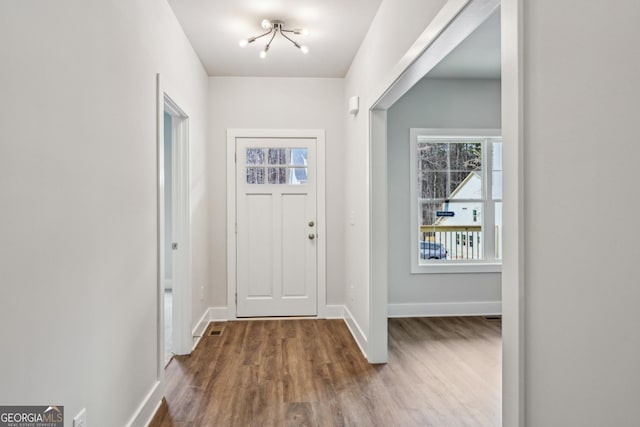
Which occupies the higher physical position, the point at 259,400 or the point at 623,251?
the point at 623,251

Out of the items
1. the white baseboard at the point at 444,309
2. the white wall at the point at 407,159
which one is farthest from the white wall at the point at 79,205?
the white baseboard at the point at 444,309

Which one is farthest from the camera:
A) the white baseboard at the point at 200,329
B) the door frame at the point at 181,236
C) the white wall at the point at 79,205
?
the white baseboard at the point at 200,329

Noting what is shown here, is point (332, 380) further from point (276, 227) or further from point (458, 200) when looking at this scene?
point (458, 200)

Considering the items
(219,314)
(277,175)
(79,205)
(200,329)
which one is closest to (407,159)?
(277,175)

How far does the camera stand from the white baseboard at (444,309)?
14.4ft

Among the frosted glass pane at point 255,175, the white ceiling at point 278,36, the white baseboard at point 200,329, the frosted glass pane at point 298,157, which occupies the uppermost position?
the white ceiling at point 278,36

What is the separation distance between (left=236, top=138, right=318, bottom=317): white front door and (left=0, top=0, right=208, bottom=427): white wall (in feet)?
6.29

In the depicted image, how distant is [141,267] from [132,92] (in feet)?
3.10

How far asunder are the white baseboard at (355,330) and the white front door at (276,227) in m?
0.42

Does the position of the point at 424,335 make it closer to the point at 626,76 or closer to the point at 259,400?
the point at 259,400

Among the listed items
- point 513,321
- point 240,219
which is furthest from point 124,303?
point 240,219

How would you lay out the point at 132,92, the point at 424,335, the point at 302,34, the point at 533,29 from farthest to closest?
the point at 424,335 → the point at 302,34 → the point at 132,92 → the point at 533,29

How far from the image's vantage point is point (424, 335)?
3.73m

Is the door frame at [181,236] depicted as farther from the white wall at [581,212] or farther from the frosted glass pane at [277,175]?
the white wall at [581,212]
